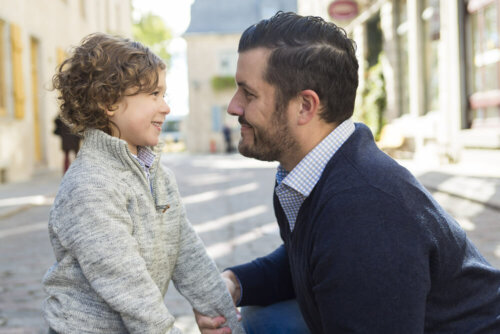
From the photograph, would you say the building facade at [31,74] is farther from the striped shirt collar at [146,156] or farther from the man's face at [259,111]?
the man's face at [259,111]

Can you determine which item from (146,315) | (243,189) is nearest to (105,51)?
(146,315)

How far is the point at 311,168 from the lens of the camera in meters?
1.68

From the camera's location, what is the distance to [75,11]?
18250 mm

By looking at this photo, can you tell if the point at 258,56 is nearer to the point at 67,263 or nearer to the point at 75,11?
the point at 67,263

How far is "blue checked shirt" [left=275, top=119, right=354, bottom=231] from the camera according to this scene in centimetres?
166

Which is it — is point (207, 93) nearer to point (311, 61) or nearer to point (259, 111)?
point (259, 111)

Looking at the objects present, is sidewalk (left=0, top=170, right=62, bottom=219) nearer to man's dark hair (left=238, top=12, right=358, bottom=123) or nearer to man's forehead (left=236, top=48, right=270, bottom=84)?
man's forehead (left=236, top=48, right=270, bottom=84)

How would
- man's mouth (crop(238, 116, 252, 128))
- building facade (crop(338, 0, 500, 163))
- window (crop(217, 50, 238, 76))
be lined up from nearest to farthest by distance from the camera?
man's mouth (crop(238, 116, 252, 128)), building facade (crop(338, 0, 500, 163)), window (crop(217, 50, 238, 76))

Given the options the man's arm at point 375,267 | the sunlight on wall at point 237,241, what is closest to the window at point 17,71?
the sunlight on wall at point 237,241

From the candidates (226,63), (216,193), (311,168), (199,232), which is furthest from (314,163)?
(226,63)

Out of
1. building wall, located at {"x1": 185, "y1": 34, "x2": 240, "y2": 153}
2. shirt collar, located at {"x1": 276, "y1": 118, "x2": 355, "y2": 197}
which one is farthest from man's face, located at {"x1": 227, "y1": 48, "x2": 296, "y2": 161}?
building wall, located at {"x1": 185, "y1": 34, "x2": 240, "y2": 153}

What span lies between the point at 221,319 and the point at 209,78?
31281mm

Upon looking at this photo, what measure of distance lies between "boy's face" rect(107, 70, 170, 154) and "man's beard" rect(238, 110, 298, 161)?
41 cm

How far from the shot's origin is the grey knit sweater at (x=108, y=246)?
6.09 ft
